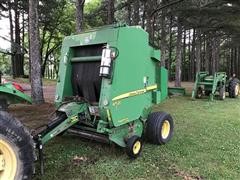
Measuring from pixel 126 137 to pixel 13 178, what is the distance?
7.29 ft

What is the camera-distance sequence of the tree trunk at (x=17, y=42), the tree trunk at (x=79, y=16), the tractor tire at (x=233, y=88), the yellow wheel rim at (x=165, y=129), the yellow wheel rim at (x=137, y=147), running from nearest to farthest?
the yellow wheel rim at (x=137, y=147) → the yellow wheel rim at (x=165, y=129) → the tree trunk at (x=79, y=16) → the tractor tire at (x=233, y=88) → the tree trunk at (x=17, y=42)

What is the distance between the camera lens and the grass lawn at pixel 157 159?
4.36m

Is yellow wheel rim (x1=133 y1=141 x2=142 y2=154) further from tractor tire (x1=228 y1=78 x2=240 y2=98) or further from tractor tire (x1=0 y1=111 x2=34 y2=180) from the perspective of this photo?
tractor tire (x1=228 y1=78 x2=240 y2=98)

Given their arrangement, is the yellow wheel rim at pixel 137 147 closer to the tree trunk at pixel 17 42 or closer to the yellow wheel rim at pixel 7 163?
the yellow wheel rim at pixel 7 163

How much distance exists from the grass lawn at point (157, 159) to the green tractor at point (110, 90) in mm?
263

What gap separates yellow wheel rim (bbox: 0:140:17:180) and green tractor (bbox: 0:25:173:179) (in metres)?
0.77

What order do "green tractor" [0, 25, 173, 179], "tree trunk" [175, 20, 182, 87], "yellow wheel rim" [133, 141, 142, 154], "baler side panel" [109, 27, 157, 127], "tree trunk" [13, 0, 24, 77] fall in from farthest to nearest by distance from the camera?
"tree trunk" [13, 0, 24, 77]
"tree trunk" [175, 20, 182, 87]
"yellow wheel rim" [133, 141, 142, 154]
"baler side panel" [109, 27, 157, 127]
"green tractor" [0, 25, 173, 179]

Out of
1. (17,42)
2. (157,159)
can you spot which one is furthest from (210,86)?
(17,42)

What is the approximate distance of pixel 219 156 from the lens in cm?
521

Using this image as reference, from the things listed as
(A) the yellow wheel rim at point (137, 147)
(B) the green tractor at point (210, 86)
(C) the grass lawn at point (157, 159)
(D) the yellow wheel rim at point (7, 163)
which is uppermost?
(B) the green tractor at point (210, 86)

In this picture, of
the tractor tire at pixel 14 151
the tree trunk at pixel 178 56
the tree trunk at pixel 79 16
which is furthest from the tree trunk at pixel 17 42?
the tractor tire at pixel 14 151

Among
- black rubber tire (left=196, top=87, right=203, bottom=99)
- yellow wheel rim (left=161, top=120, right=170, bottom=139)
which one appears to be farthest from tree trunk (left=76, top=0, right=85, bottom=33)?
black rubber tire (left=196, top=87, right=203, bottom=99)

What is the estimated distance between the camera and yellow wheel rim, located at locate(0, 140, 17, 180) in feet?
10.6

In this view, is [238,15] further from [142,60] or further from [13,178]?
[13,178]
